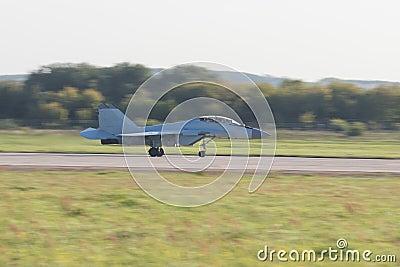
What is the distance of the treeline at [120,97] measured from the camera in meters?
65.6

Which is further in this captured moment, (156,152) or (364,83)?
(364,83)

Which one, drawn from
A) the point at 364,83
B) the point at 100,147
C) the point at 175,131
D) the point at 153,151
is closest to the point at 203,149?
the point at 175,131

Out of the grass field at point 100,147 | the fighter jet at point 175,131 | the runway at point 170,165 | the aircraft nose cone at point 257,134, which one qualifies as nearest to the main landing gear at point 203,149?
the fighter jet at point 175,131

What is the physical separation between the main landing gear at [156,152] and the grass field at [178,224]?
12.4 meters

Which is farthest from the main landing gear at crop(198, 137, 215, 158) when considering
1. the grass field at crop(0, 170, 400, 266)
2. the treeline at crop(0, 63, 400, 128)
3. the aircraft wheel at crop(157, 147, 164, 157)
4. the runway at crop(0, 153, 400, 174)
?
the treeline at crop(0, 63, 400, 128)

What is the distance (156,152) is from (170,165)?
4.93m

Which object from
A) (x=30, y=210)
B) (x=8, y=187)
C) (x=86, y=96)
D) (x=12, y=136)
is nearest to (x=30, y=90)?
(x=86, y=96)

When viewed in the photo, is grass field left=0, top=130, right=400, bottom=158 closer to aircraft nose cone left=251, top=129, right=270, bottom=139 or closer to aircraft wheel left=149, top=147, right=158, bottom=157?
aircraft nose cone left=251, top=129, right=270, bottom=139

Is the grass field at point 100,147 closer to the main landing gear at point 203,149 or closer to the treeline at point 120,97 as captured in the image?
the main landing gear at point 203,149

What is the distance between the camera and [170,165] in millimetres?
29016

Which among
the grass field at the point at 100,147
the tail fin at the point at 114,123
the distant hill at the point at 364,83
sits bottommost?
the grass field at the point at 100,147

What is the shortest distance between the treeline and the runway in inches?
1114

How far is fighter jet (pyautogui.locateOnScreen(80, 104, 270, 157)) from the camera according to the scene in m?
33.5

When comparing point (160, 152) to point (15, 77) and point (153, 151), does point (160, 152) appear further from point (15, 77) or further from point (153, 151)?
point (15, 77)
